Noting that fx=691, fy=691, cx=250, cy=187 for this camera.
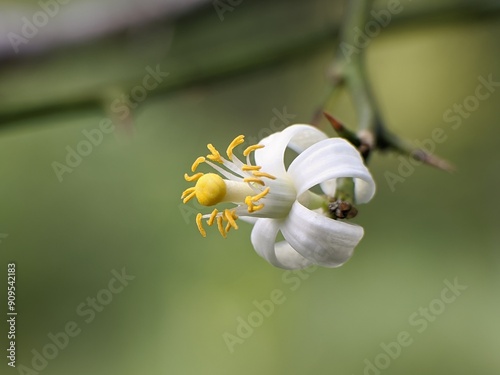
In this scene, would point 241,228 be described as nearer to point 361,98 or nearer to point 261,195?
point 361,98

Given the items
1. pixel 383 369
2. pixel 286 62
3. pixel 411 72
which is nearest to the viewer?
pixel 286 62

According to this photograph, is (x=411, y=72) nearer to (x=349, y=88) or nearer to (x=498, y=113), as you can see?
(x=498, y=113)

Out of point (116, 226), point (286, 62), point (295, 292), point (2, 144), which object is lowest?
point (295, 292)

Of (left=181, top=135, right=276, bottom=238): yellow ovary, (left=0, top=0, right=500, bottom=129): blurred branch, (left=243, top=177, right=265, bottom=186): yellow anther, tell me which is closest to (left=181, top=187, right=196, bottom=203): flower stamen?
(left=181, top=135, right=276, bottom=238): yellow ovary

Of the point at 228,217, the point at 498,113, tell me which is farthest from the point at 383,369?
the point at 228,217

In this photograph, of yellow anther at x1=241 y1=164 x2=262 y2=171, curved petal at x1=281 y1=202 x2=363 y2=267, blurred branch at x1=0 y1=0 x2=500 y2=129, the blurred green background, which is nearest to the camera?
curved petal at x1=281 y1=202 x2=363 y2=267

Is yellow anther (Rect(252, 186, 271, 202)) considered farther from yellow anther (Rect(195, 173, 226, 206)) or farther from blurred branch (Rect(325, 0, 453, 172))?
blurred branch (Rect(325, 0, 453, 172))
